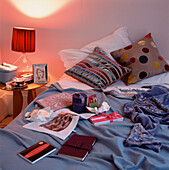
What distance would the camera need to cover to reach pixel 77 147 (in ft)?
3.30

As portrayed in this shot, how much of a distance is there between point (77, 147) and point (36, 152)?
178 millimetres

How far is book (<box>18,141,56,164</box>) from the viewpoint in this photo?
0.91 meters

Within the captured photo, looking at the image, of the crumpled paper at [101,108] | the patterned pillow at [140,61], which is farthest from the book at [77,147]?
the patterned pillow at [140,61]

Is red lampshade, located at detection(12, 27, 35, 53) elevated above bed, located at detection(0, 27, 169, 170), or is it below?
above

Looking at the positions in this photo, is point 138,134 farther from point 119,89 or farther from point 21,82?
point 21,82

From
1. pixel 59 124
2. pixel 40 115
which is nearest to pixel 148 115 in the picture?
pixel 59 124

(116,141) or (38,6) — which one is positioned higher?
(38,6)

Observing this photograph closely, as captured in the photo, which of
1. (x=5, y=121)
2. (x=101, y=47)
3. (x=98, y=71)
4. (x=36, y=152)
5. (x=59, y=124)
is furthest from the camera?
(x=5, y=121)

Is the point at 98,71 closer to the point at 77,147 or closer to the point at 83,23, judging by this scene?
the point at 83,23

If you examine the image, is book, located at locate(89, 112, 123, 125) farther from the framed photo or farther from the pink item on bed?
the framed photo

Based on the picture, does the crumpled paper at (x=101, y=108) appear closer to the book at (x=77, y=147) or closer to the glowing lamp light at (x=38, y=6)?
the book at (x=77, y=147)

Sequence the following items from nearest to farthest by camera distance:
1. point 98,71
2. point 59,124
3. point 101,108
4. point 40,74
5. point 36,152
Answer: point 36,152 → point 59,124 → point 101,108 → point 98,71 → point 40,74

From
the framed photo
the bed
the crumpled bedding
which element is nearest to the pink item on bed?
the bed

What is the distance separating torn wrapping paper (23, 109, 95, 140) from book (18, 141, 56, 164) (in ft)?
0.36
